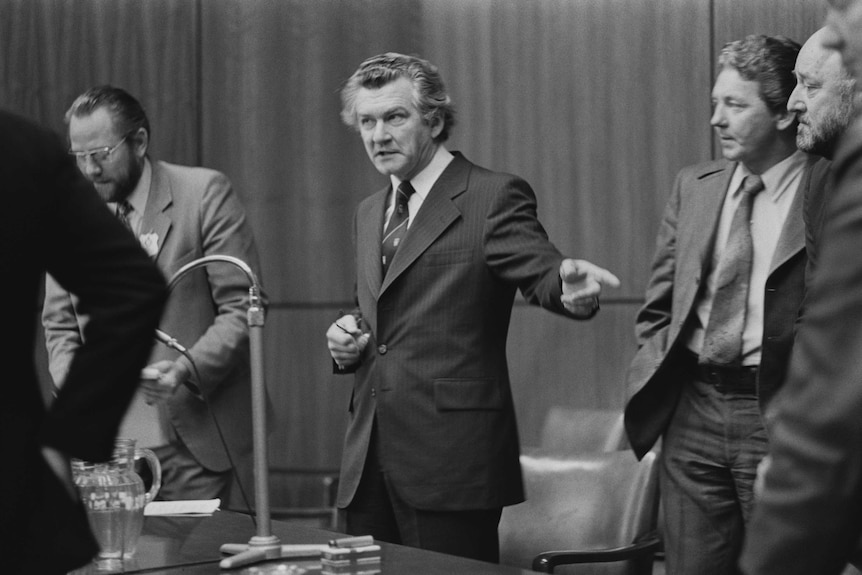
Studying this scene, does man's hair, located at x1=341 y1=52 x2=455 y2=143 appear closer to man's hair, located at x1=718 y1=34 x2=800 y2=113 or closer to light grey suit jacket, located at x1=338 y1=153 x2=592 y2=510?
light grey suit jacket, located at x1=338 y1=153 x2=592 y2=510

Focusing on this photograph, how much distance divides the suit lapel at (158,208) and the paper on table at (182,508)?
0.94 meters

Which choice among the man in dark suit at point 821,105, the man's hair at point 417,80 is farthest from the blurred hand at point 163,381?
the man in dark suit at point 821,105

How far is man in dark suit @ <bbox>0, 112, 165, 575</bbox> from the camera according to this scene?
1554mm

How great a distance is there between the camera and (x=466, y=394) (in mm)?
3125

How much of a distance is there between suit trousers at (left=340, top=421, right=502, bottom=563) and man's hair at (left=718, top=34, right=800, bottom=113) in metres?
1.35

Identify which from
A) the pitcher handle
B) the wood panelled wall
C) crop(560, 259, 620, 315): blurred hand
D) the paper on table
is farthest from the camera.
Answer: the wood panelled wall

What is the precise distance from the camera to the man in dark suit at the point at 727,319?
332 centimetres

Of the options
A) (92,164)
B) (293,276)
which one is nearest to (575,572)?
(92,164)

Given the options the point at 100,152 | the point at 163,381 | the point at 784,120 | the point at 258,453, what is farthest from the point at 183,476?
the point at 784,120

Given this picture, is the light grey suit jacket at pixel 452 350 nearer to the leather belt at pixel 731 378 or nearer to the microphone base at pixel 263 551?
the leather belt at pixel 731 378

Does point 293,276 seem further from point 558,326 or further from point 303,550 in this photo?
point 303,550

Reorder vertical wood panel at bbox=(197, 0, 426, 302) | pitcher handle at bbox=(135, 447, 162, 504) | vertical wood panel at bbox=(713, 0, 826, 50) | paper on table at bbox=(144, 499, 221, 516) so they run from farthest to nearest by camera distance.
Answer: vertical wood panel at bbox=(197, 0, 426, 302)
vertical wood panel at bbox=(713, 0, 826, 50)
paper on table at bbox=(144, 499, 221, 516)
pitcher handle at bbox=(135, 447, 162, 504)

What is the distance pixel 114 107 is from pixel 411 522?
1530 mm

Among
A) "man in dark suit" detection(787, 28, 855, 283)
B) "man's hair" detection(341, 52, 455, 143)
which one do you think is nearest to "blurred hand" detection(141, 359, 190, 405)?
"man's hair" detection(341, 52, 455, 143)
